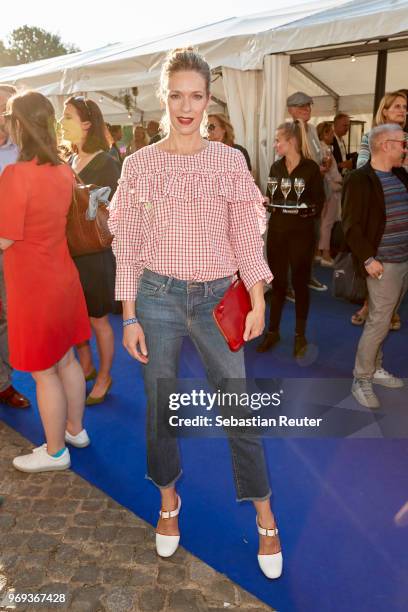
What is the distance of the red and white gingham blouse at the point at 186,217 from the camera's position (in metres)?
1.89

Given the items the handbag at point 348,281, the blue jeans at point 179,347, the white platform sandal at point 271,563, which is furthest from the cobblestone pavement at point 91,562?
the handbag at point 348,281

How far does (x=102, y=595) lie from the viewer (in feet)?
7.14

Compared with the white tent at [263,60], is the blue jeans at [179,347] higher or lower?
lower

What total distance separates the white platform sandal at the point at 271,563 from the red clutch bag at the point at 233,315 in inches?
36.6

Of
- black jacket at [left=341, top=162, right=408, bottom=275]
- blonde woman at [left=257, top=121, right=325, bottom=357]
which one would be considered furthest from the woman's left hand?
blonde woman at [left=257, top=121, right=325, bottom=357]

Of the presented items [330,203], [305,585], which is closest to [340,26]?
[330,203]

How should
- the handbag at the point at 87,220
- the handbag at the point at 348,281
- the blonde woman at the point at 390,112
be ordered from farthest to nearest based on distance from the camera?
the blonde woman at the point at 390,112, the handbag at the point at 348,281, the handbag at the point at 87,220

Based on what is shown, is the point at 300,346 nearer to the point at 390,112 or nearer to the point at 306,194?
the point at 306,194

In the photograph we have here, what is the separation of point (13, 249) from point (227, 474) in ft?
5.81

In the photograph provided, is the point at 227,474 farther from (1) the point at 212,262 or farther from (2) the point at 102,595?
(1) the point at 212,262

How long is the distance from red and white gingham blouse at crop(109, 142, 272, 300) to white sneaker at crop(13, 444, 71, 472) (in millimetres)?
1539

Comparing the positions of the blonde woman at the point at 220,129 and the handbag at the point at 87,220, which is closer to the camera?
the handbag at the point at 87,220

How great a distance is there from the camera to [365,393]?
375 centimetres

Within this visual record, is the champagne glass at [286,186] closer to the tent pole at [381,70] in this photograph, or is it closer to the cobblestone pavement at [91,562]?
the cobblestone pavement at [91,562]
